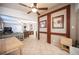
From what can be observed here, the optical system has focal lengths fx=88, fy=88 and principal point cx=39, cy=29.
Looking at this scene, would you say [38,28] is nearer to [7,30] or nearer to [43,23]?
[43,23]

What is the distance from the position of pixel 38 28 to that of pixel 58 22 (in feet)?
1.53

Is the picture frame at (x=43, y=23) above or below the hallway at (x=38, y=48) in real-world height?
above

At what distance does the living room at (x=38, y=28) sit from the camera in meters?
1.77

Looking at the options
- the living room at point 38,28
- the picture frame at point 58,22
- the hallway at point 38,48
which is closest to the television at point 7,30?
the living room at point 38,28

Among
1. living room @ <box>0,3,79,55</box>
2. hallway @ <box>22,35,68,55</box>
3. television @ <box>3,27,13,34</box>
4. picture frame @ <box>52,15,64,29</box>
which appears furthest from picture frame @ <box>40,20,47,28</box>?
television @ <box>3,27,13,34</box>

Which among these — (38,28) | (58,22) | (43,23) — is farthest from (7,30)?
(58,22)

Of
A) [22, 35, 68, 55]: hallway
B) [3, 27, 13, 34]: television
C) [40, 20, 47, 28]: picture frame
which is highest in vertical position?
[40, 20, 47, 28]: picture frame

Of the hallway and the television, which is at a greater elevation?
the television

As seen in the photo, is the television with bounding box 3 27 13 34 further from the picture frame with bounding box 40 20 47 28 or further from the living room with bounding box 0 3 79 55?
the picture frame with bounding box 40 20 47 28

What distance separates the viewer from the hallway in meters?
1.80

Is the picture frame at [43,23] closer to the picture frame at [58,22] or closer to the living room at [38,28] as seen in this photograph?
the living room at [38,28]
